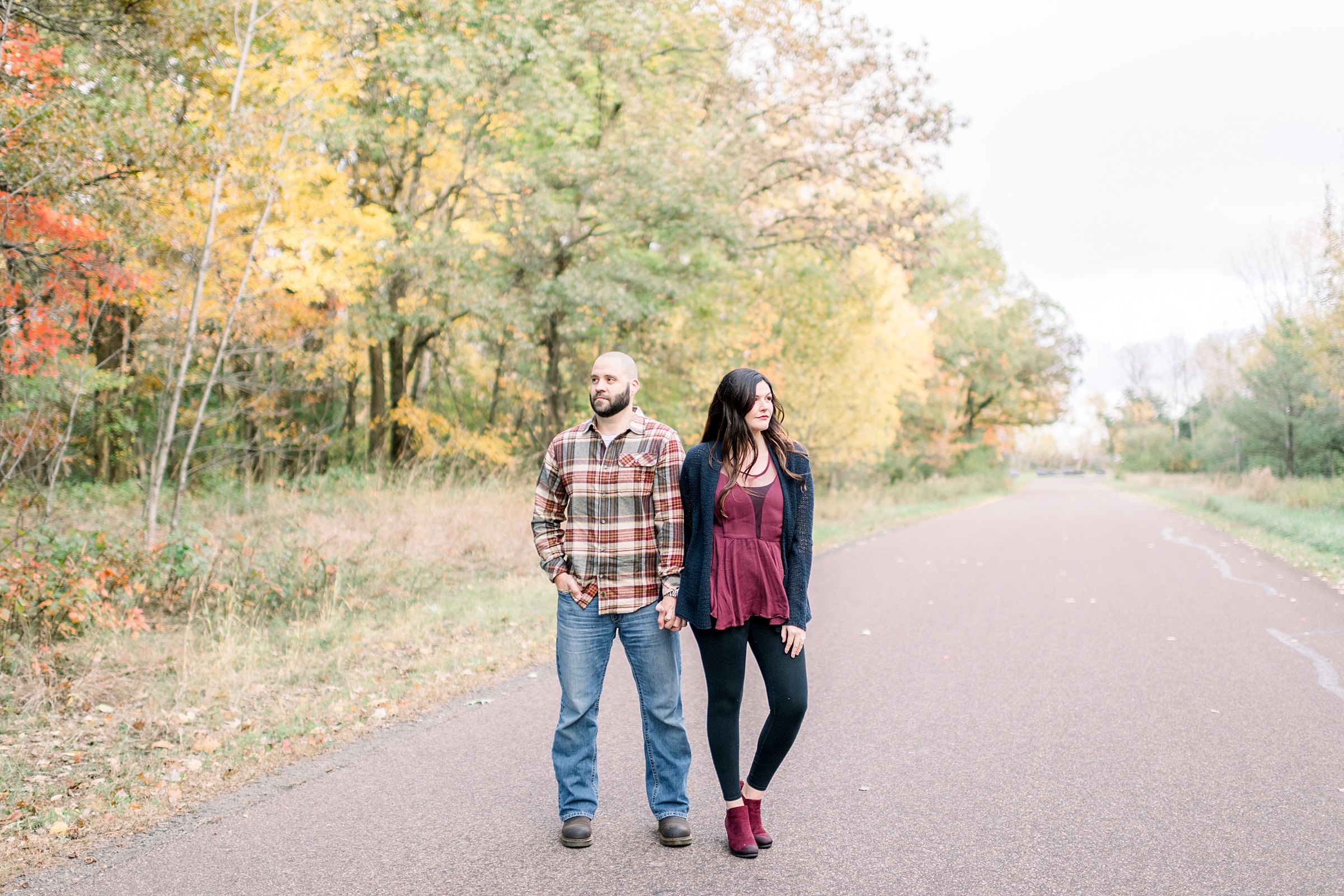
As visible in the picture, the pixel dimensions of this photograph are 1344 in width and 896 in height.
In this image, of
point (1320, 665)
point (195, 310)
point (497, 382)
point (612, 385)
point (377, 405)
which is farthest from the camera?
point (497, 382)

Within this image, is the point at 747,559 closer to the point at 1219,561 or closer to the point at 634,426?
the point at 634,426

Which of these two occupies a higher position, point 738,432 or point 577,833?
point 738,432

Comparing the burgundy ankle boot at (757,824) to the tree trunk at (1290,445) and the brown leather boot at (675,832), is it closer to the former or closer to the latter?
the brown leather boot at (675,832)

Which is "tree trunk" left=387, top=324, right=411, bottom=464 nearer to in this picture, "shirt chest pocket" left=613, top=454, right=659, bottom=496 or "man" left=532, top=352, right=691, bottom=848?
"man" left=532, top=352, right=691, bottom=848

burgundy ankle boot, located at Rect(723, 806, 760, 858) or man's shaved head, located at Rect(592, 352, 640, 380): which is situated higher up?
man's shaved head, located at Rect(592, 352, 640, 380)

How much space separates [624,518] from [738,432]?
589 mm

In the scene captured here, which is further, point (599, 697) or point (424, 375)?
point (424, 375)

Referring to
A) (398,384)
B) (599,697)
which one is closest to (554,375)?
(398,384)

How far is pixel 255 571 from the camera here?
9219 millimetres

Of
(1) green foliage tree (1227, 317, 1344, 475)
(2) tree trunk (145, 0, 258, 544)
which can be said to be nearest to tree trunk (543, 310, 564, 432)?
(2) tree trunk (145, 0, 258, 544)

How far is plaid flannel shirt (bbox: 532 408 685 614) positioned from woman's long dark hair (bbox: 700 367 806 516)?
0.63 ft

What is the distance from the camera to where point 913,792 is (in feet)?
14.3

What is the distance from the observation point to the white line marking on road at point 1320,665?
20.6ft

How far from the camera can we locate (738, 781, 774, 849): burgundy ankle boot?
12.3 feet
